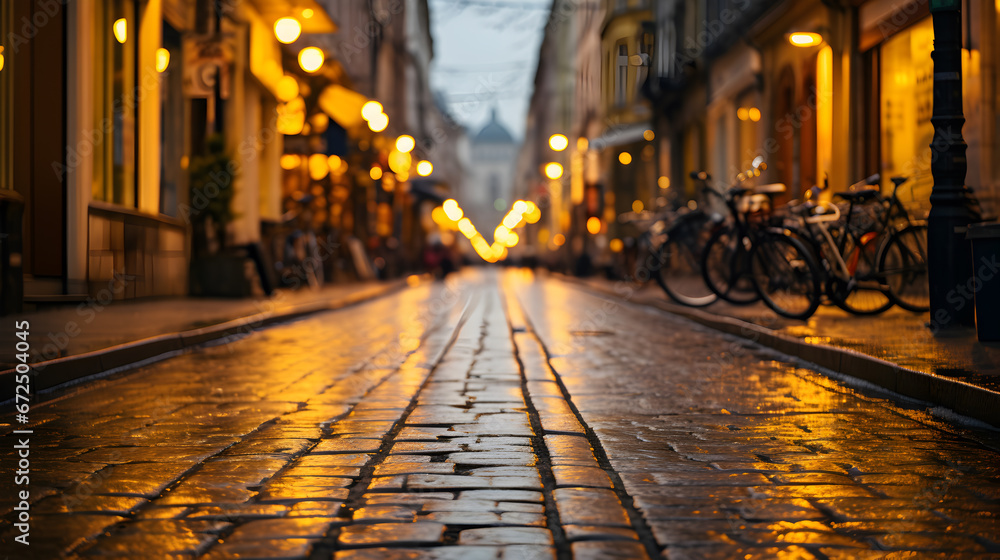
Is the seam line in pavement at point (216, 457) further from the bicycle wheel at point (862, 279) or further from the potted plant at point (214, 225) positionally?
the potted plant at point (214, 225)

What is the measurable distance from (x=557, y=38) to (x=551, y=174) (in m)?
31.3

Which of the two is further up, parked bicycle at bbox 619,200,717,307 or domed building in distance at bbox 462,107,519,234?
domed building in distance at bbox 462,107,519,234

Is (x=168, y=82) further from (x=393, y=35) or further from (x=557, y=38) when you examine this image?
(x=557, y=38)

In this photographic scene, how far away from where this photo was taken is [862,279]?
9836mm

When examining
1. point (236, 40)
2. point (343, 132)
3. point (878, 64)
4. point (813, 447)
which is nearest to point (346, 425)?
point (813, 447)

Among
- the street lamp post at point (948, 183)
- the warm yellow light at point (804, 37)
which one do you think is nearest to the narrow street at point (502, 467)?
the street lamp post at point (948, 183)

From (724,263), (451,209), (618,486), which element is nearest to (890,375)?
(618,486)

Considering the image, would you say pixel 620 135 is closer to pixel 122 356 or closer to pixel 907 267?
pixel 907 267

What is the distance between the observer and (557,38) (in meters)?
72.9

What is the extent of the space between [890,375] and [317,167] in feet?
72.6

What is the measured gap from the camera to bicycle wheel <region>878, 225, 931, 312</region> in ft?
31.6

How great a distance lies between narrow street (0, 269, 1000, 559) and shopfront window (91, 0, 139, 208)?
7276mm

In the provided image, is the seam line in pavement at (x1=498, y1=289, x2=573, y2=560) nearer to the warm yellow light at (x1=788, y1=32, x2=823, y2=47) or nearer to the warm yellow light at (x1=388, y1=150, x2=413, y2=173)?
the warm yellow light at (x1=788, y1=32, x2=823, y2=47)

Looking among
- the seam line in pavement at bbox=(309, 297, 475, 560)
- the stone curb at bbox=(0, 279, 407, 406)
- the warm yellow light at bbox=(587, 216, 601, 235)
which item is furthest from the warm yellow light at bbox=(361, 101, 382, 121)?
the seam line in pavement at bbox=(309, 297, 475, 560)
